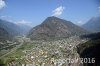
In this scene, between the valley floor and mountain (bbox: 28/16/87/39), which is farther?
mountain (bbox: 28/16/87/39)

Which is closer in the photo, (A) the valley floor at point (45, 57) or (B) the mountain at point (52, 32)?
(A) the valley floor at point (45, 57)

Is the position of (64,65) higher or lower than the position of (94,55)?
lower

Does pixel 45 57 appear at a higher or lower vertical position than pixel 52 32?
lower

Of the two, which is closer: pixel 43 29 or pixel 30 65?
pixel 30 65

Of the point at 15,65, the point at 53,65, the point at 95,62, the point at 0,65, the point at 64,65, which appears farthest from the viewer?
the point at 15,65

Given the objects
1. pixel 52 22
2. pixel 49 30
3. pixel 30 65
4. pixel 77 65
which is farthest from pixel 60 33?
pixel 77 65

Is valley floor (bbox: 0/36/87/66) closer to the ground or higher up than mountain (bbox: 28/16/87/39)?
closer to the ground

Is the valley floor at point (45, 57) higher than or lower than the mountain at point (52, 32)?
lower

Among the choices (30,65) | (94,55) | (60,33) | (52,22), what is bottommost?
(30,65)

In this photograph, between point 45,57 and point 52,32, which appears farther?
point 52,32

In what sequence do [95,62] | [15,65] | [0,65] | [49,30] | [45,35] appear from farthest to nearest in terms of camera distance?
[49,30] < [45,35] < [15,65] < [95,62] < [0,65]

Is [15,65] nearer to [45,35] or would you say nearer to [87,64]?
[87,64]
